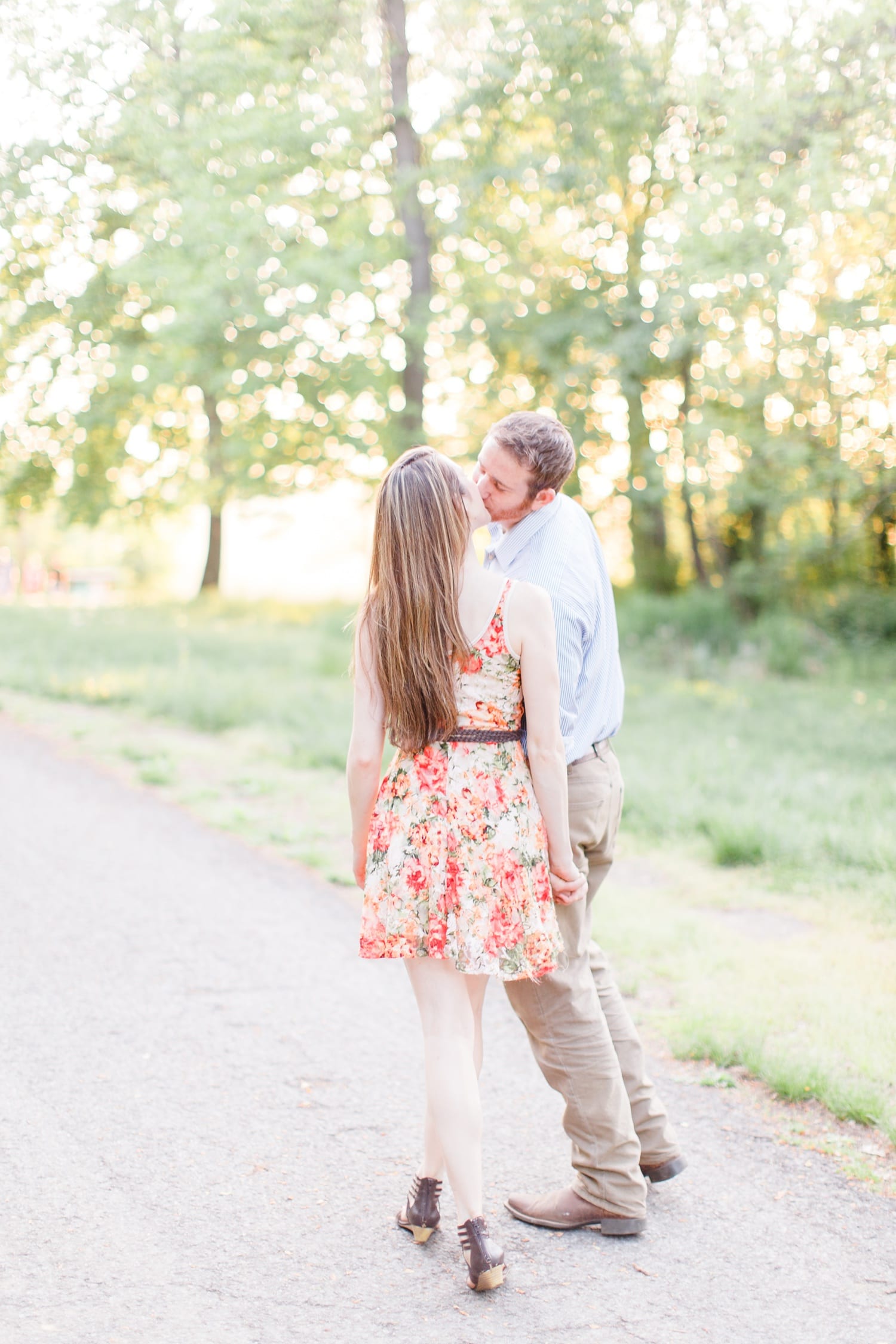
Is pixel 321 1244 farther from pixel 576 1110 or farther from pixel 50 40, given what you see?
pixel 50 40

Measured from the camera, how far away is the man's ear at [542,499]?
2965 mm

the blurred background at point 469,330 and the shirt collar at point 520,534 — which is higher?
the blurred background at point 469,330

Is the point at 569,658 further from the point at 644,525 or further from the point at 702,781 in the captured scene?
the point at 644,525

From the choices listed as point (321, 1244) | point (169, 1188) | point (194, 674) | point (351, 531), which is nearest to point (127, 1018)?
point (169, 1188)

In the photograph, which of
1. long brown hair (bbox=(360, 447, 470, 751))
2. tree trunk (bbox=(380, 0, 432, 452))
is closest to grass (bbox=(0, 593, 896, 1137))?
long brown hair (bbox=(360, 447, 470, 751))

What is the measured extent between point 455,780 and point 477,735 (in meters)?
0.12

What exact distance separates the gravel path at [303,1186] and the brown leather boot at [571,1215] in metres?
0.04

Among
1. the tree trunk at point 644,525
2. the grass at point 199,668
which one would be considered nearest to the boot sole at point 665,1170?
the grass at point 199,668

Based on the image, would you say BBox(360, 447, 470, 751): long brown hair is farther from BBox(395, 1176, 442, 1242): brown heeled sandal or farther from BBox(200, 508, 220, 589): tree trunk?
BBox(200, 508, 220, 589): tree trunk

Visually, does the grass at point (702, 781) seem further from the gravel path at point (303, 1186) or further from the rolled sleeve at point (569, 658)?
the rolled sleeve at point (569, 658)

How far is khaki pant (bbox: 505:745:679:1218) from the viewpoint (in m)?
3.12

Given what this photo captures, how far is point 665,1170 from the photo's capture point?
11.1 feet

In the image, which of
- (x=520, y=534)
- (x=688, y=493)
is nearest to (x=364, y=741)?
(x=520, y=534)

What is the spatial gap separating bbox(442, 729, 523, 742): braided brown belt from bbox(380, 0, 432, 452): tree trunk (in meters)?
13.5
